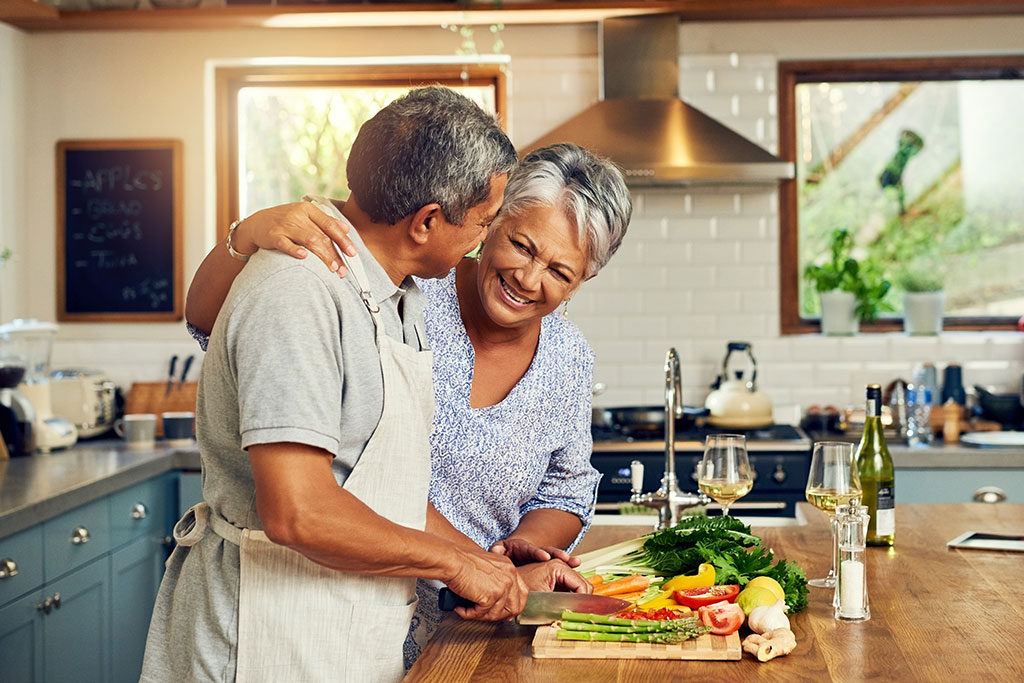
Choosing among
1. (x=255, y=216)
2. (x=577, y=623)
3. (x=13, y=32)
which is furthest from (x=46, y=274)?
(x=577, y=623)

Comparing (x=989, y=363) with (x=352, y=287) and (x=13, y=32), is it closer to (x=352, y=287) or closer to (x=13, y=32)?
(x=352, y=287)

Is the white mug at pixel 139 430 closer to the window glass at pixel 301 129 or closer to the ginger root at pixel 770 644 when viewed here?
the window glass at pixel 301 129

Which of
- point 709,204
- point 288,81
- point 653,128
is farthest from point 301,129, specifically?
point 709,204

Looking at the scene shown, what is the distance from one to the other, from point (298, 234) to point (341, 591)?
509 mm

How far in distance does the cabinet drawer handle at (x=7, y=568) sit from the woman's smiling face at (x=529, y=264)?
1.53 metres

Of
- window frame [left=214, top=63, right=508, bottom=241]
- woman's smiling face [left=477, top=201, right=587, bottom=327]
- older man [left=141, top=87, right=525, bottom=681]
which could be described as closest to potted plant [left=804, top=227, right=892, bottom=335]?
window frame [left=214, top=63, right=508, bottom=241]

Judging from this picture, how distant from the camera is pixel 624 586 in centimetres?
184

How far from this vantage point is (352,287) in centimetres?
154

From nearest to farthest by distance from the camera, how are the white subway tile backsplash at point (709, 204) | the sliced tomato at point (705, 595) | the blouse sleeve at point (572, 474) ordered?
the sliced tomato at point (705, 595), the blouse sleeve at point (572, 474), the white subway tile backsplash at point (709, 204)

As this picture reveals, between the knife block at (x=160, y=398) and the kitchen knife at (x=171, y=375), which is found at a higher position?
the kitchen knife at (x=171, y=375)

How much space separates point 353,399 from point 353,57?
3.47 metres

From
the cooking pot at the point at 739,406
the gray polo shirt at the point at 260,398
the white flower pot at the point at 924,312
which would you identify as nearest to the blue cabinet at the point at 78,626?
the gray polo shirt at the point at 260,398

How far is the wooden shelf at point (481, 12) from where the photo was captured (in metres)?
4.41

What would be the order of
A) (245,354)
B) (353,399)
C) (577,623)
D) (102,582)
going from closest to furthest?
(245,354) → (353,399) → (577,623) → (102,582)
